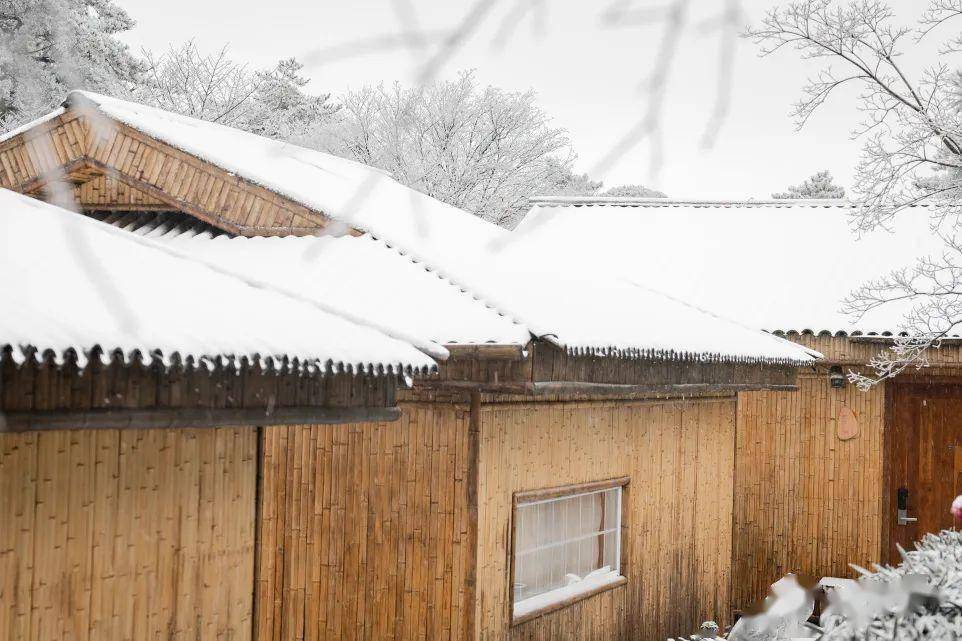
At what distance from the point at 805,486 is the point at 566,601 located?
5389mm

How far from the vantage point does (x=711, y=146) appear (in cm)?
135

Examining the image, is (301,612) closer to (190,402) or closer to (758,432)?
(190,402)

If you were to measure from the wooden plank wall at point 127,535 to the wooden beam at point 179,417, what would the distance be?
217mm

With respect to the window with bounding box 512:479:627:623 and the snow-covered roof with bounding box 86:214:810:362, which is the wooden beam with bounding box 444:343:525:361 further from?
the window with bounding box 512:479:627:623

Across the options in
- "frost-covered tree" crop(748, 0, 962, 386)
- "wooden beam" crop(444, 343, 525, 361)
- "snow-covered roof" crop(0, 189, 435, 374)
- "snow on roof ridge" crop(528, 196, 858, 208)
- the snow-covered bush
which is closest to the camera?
the snow-covered bush

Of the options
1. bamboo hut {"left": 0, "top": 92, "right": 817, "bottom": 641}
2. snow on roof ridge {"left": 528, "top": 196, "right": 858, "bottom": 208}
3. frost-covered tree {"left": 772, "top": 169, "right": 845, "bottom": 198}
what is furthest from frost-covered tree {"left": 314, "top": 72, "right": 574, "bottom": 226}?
frost-covered tree {"left": 772, "top": 169, "right": 845, "bottom": 198}

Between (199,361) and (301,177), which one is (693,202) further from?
(199,361)

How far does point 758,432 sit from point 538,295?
18.2 ft

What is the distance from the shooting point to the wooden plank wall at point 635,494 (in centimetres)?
642

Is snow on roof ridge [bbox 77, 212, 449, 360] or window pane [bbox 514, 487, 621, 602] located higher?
snow on roof ridge [bbox 77, 212, 449, 360]

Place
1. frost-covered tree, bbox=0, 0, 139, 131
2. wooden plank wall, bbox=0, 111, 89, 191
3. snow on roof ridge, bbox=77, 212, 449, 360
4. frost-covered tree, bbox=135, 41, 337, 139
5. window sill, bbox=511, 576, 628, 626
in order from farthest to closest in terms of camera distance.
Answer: frost-covered tree, bbox=135, 41, 337, 139 → wooden plank wall, bbox=0, 111, 89, 191 → window sill, bbox=511, 576, 628, 626 → snow on roof ridge, bbox=77, 212, 449, 360 → frost-covered tree, bbox=0, 0, 139, 131

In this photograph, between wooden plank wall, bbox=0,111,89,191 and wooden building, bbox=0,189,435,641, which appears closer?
wooden building, bbox=0,189,435,641

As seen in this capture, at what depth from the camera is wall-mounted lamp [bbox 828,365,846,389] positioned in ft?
36.7

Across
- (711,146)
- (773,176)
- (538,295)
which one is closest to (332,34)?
(711,146)
